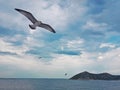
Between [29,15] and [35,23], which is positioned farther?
[35,23]

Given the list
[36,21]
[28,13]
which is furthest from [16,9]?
[36,21]

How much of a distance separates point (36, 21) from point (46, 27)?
3.74ft

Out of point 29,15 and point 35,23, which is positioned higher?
point 29,15

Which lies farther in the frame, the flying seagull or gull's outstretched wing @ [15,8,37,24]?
the flying seagull

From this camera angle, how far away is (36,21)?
24844 millimetres

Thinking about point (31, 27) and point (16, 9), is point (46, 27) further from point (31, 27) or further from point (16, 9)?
point (16, 9)

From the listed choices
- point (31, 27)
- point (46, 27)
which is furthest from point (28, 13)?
point (46, 27)

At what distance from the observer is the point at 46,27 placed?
25.1 m

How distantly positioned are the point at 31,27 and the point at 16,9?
2380mm

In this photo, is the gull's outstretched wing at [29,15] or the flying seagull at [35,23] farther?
the flying seagull at [35,23]

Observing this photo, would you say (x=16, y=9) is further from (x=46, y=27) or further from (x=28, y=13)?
(x=46, y=27)

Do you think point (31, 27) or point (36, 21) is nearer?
point (31, 27)

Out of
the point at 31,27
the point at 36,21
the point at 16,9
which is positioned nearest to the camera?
the point at 16,9

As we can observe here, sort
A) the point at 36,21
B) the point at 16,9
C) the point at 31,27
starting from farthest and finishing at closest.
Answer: the point at 36,21, the point at 31,27, the point at 16,9
